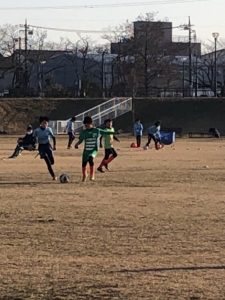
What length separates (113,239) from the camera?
34.1ft

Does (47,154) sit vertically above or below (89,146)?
below

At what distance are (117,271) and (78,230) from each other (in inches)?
117

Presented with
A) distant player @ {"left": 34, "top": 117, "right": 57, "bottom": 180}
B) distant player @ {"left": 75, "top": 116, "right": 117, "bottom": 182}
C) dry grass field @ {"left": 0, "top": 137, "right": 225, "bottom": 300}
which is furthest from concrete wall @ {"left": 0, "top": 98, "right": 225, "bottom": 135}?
dry grass field @ {"left": 0, "top": 137, "right": 225, "bottom": 300}

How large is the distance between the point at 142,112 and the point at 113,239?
2580 inches

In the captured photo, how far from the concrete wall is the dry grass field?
53446 millimetres

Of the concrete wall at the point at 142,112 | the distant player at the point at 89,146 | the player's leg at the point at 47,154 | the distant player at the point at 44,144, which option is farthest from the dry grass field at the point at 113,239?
the concrete wall at the point at 142,112

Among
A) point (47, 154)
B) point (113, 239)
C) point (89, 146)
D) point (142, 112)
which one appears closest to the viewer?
point (113, 239)

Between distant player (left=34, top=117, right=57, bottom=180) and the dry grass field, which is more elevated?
distant player (left=34, top=117, right=57, bottom=180)

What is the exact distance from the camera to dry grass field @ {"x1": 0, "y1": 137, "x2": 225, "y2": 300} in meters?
7.58

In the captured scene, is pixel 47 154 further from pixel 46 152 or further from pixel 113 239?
pixel 113 239

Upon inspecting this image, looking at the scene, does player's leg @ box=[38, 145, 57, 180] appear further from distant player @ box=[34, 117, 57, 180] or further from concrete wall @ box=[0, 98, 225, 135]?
concrete wall @ box=[0, 98, 225, 135]

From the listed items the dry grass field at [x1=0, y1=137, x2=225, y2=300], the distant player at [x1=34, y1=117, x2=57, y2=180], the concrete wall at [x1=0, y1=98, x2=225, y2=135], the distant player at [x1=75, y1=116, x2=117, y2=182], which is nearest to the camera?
the dry grass field at [x1=0, y1=137, x2=225, y2=300]

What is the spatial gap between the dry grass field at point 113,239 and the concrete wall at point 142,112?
175 feet

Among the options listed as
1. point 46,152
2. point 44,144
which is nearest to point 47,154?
point 46,152
